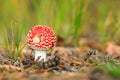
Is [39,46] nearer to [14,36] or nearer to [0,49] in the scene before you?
[14,36]

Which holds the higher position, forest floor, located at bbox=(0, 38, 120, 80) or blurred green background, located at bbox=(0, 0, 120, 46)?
blurred green background, located at bbox=(0, 0, 120, 46)

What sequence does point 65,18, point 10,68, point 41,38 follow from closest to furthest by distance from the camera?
point 10,68
point 41,38
point 65,18

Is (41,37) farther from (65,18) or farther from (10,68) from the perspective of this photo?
(65,18)

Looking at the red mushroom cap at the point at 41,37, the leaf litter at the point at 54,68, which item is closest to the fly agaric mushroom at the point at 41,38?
the red mushroom cap at the point at 41,37

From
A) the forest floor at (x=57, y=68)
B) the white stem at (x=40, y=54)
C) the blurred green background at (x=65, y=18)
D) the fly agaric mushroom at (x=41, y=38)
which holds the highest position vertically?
the blurred green background at (x=65, y=18)

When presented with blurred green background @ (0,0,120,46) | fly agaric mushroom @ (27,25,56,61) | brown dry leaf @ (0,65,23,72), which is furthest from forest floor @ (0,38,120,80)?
blurred green background @ (0,0,120,46)

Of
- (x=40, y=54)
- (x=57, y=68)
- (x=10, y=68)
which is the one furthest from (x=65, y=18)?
(x=10, y=68)

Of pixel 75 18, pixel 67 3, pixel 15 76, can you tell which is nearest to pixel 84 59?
pixel 15 76

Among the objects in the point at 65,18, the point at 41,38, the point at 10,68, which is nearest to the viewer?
the point at 10,68

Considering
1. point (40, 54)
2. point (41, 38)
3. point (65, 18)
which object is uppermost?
point (65, 18)

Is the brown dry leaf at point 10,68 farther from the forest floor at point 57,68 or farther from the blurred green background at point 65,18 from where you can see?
the blurred green background at point 65,18

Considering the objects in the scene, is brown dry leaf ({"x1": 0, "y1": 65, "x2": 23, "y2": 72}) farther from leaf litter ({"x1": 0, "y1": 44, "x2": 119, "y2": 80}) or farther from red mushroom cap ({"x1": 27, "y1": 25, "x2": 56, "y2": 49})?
red mushroom cap ({"x1": 27, "y1": 25, "x2": 56, "y2": 49})
